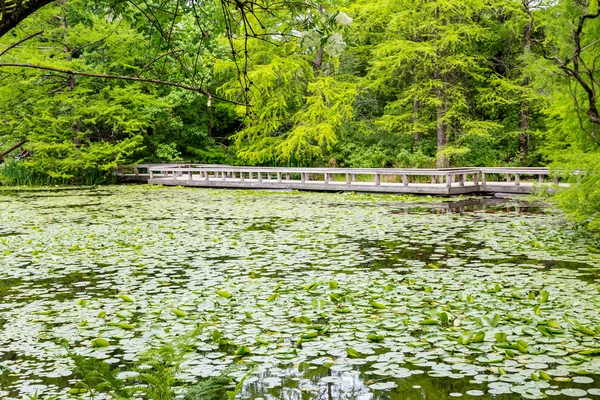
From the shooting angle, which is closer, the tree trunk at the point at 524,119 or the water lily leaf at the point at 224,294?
the water lily leaf at the point at 224,294

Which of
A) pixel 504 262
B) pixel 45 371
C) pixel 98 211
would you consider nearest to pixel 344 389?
pixel 45 371

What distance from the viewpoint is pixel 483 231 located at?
10.5m

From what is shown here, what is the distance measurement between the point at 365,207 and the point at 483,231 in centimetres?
468

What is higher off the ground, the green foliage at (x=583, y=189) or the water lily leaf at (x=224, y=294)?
the green foliage at (x=583, y=189)

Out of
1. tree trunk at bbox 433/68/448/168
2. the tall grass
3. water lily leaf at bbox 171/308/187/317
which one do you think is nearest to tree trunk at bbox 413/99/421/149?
tree trunk at bbox 433/68/448/168

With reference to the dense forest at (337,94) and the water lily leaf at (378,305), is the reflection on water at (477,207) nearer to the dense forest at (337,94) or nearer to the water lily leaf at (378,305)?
the dense forest at (337,94)

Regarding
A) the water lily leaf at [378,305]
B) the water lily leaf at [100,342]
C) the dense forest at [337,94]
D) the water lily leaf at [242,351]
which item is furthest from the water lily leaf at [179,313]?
the dense forest at [337,94]

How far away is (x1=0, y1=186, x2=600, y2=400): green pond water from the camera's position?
13.9ft

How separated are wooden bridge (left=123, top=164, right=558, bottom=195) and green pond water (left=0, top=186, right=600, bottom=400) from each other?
216 inches

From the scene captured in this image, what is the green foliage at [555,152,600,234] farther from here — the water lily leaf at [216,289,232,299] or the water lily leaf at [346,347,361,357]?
the water lily leaf at [346,347,361,357]

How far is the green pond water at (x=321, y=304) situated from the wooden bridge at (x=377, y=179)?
5493 mm

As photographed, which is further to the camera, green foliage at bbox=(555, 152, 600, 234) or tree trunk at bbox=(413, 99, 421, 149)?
tree trunk at bbox=(413, 99, 421, 149)

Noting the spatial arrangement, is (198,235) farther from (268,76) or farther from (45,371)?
(268,76)

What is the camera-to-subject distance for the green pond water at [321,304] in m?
4.25
